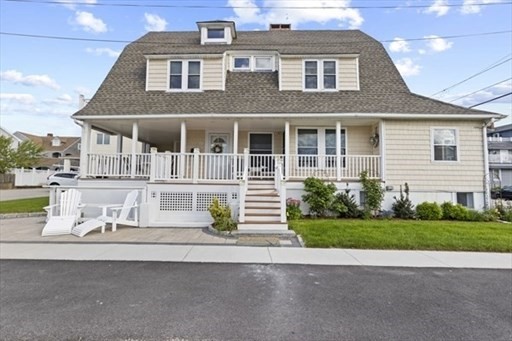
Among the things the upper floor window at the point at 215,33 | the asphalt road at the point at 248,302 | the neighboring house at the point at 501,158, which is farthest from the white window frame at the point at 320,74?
the neighboring house at the point at 501,158

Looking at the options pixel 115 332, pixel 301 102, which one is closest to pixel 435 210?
pixel 301 102

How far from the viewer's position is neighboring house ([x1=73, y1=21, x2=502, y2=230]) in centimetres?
1031

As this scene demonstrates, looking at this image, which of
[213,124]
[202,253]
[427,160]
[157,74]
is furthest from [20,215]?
[427,160]

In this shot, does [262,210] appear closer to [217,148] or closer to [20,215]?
[217,148]

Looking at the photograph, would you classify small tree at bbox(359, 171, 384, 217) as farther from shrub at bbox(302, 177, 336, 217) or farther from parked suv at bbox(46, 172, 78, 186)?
Answer: parked suv at bbox(46, 172, 78, 186)

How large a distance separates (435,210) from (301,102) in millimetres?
6449

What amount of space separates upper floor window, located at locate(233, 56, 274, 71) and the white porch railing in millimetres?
4825

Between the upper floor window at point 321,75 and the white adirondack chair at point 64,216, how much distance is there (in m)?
9.90

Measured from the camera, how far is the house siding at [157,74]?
1295 cm

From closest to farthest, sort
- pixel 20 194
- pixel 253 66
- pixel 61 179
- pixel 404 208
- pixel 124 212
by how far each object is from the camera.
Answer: pixel 124 212 < pixel 404 208 < pixel 253 66 < pixel 20 194 < pixel 61 179

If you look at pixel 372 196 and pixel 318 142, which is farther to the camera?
pixel 318 142

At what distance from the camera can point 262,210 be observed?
29.8ft

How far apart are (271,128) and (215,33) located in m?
6.07

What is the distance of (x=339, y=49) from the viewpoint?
13016mm
